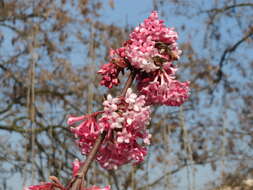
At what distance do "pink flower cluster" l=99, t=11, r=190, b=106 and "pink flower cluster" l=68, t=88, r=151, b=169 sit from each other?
45 mm

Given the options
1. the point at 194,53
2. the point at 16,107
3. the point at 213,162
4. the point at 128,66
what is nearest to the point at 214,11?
the point at 194,53

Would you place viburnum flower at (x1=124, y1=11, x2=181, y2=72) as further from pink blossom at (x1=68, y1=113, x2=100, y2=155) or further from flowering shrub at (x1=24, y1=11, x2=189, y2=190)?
pink blossom at (x1=68, y1=113, x2=100, y2=155)

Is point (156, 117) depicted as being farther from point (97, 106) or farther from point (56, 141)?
point (56, 141)

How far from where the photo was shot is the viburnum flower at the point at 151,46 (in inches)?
28.2

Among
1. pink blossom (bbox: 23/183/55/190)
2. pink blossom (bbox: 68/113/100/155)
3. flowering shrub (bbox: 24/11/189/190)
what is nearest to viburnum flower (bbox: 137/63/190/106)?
flowering shrub (bbox: 24/11/189/190)

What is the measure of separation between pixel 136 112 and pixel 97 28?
5.20 meters

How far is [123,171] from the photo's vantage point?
6.43 metres

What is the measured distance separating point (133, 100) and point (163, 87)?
86 mm

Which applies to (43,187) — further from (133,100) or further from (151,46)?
(151,46)

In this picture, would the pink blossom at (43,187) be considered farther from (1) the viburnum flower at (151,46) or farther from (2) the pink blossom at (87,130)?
(1) the viburnum flower at (151,46)

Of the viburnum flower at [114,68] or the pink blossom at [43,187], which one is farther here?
the viburnum flower at [114,68]

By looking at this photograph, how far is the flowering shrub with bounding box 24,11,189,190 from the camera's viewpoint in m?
0.68

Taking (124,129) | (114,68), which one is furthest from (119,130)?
(114,68)

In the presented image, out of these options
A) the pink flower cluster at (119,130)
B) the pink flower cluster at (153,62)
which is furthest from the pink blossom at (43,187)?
the pink flower cluster at (153,62)
